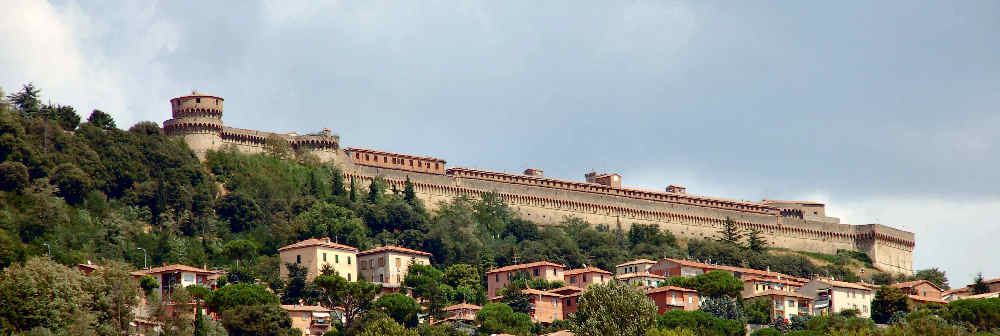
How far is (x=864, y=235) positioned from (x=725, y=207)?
12553 mm

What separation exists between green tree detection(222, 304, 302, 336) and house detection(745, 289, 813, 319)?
26637mm

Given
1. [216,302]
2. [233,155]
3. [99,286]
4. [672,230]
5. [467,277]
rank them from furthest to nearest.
→ [672,230], [233,155], [467,277], [216,302], [99,286]

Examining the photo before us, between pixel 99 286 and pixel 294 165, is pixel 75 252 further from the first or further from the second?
pixel 294 165

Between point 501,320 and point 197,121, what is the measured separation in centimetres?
3016

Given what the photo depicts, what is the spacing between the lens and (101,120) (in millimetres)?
100188

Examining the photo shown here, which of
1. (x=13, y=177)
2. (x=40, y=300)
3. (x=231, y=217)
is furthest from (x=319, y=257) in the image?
(x=40, y=300)

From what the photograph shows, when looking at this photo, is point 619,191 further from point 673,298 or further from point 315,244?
point 315,244

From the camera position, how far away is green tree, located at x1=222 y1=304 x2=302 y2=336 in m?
73.7

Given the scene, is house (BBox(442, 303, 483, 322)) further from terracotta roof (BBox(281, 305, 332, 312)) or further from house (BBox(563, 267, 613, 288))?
house (BBox(563, 267, 613, 288))

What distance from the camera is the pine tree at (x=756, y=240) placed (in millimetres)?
119188

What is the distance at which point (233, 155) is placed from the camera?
338ft

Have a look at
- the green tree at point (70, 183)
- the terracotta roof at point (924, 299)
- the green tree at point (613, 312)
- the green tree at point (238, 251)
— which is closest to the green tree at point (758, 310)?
the terracotta roof at point (924, 299)

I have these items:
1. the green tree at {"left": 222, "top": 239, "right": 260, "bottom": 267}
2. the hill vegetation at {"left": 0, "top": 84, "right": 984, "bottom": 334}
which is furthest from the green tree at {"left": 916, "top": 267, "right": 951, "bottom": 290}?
the green tree at {"left": 222, "top": 239, "right": 260, "bottom": 267}

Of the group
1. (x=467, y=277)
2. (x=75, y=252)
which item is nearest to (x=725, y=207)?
(x=467, y=277)
